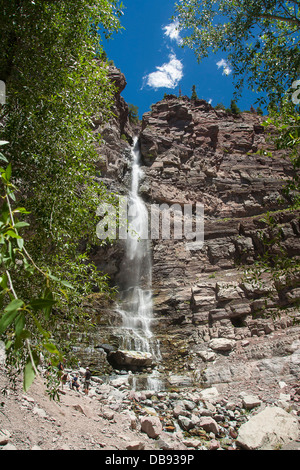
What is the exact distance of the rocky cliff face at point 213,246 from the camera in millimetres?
15664

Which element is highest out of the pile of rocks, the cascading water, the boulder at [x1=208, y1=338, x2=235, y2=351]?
the cascading water

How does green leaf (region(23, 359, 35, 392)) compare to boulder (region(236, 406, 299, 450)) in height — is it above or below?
above

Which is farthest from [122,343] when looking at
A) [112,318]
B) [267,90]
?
[267,90]

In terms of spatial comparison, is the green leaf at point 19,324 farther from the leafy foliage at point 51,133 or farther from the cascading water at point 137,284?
the cascading water at point 137,284

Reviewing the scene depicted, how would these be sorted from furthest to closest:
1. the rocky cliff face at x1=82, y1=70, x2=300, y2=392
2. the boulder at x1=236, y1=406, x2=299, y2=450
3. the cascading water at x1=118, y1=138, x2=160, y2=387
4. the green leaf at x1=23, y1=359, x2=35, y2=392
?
the cascading water at x1=118, y1=138, x2=160, y2=387 → the rocky cliff face at x1=82, y1=70, x2=300, y2=392 → the boulder at x1=236, y1=406, x2=299, y2=450 → the green leaf at x1=23, y1=359, x2=35, y2=392

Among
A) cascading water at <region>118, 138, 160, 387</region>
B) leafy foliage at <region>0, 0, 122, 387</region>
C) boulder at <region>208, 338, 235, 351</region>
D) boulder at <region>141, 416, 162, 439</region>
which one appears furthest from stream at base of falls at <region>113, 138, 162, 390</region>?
leafy foliage at <region>0, 0, 122, 387</region>

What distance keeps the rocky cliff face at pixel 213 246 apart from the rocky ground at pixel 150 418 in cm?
215

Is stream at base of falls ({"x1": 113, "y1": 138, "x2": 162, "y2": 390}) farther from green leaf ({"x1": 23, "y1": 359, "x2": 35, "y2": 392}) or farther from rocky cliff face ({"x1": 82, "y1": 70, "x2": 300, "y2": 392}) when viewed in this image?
green leaf ({"x1": 23, "y1": 359, "x2": 35, "y2": 392})

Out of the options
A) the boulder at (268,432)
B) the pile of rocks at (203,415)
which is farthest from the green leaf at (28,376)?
the boulder at (268,432)

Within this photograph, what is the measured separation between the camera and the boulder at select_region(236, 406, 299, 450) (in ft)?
26.4

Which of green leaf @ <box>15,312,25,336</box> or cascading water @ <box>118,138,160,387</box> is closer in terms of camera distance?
green leaf @ <box>15,312,25,336</box>

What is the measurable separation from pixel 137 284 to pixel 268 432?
16.9 metres

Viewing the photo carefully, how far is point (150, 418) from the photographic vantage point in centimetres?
952

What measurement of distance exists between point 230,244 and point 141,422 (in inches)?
704
